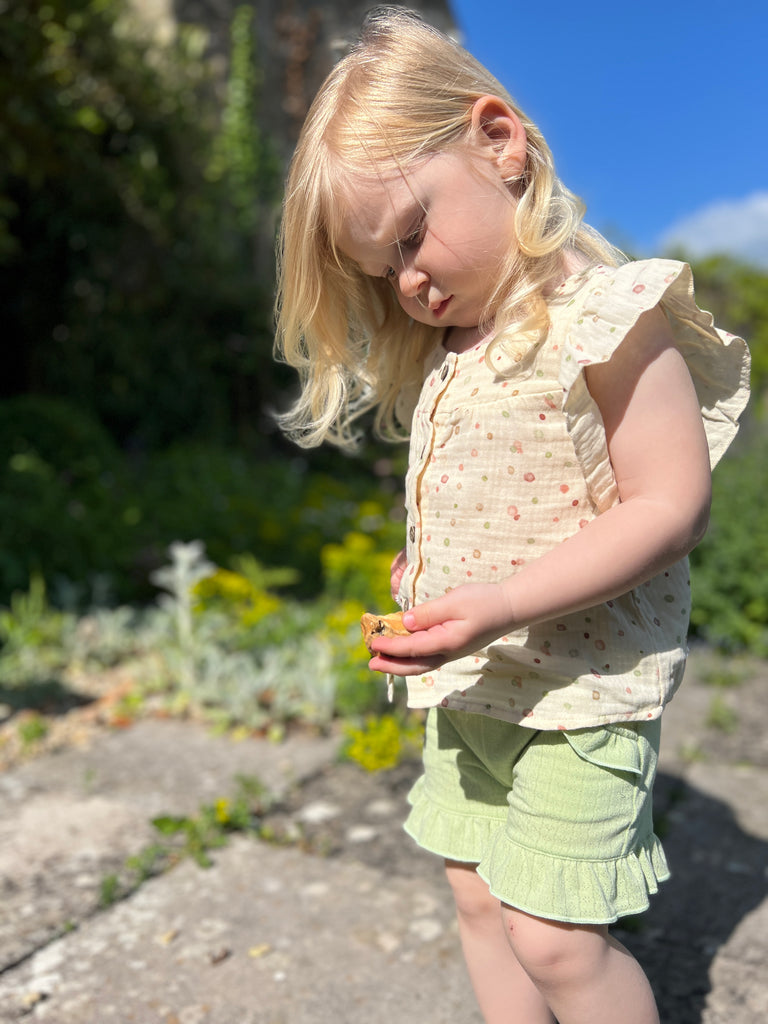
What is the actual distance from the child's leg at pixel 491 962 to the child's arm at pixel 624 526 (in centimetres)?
53

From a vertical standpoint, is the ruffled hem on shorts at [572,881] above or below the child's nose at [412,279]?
below

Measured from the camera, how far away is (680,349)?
1226 mm

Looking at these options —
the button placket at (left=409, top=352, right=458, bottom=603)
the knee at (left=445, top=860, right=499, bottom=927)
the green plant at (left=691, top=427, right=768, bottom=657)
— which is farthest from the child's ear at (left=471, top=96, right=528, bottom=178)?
the green plant at (left=691, top=427, right=768, bottom=657)

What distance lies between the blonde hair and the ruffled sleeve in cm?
8

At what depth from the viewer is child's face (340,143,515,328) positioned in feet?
3.87

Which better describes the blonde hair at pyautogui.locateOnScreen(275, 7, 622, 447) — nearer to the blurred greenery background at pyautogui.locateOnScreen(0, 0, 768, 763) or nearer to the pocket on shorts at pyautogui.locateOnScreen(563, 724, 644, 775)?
the pocket on shorts at pyautogui.locateOnScreen(563, 724, 644, 775)

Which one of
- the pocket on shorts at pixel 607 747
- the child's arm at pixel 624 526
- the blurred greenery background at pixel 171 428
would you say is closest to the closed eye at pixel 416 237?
the child's arm at pixel 624 526

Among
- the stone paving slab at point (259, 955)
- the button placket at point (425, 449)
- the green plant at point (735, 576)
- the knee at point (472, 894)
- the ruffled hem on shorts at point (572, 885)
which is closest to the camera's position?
the ruffled hem on shorts at point (572, 885)

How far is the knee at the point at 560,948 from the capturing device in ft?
3.91

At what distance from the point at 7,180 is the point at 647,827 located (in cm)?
744

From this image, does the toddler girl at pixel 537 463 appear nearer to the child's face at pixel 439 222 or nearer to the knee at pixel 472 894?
the child's face at pixel 439 222

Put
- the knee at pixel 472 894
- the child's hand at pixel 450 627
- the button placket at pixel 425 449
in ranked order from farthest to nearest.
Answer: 1. the knee at pixel 472 894
2. the button placket at pixel 425 449
3. the child's hand at pixel 450 627

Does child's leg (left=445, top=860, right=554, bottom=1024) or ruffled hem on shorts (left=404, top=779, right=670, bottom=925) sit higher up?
ruffled hem on shorts (left=404, top=779, right=670, bottom=925)

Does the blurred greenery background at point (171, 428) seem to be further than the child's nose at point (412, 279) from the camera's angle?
Yes
